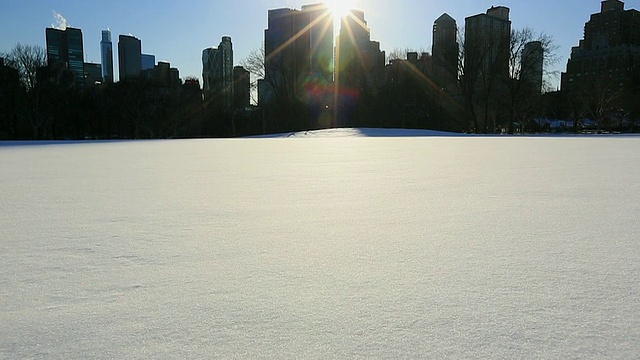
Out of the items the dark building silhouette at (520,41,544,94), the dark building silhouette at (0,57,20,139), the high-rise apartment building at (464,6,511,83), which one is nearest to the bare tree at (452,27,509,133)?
the high-rise apartment building at (464,6,511,83)

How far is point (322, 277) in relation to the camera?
1474 millimetres

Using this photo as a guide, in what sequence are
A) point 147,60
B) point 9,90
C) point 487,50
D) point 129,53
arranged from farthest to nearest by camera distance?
point 147,60
point 129,53
point 487,50
point 9,90

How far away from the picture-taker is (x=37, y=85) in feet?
90.4

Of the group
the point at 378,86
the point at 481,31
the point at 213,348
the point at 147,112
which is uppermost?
the point at 481,31

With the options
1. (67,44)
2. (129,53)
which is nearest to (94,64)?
(67,44)

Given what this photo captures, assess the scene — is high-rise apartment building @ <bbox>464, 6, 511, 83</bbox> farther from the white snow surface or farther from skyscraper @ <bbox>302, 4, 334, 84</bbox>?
the white snow surface

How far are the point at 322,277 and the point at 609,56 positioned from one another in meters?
81.3

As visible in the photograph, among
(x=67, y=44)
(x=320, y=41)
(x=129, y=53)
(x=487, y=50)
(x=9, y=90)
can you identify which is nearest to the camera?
(x=9, y=90)

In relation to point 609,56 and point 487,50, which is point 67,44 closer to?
point 487,50

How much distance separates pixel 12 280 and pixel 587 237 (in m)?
2.46

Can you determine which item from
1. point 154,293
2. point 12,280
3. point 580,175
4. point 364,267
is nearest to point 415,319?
point 364,267

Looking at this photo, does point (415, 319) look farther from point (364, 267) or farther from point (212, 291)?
point (212, 291)

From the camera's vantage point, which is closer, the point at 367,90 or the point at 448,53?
the point at 448,53

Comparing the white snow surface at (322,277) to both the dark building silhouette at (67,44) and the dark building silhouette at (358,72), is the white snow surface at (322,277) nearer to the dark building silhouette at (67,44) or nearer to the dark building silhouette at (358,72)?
the dark building silhouette at (358,72)
